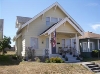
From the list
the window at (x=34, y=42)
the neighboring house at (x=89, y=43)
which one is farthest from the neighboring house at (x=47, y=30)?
the neighboring house at (x=89, y=43)

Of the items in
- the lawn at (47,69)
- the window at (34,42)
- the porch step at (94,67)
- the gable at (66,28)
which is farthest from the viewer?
the window at (34,42)

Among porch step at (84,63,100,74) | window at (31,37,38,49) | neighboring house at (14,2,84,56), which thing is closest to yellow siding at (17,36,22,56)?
neighboring house at (14,2,84,56)

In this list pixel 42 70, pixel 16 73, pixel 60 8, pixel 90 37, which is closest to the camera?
pixel 16 73

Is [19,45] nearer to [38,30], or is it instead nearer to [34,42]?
[34,42]

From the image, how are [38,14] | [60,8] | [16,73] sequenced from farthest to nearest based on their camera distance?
1. [60,8]
2. [38,14]
3. [16,73]

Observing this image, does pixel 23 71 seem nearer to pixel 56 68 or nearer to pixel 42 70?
pixel 42 70

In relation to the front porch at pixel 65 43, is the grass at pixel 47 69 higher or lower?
lower

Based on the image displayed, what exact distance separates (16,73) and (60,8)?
593 inches

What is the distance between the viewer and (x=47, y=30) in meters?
21.9

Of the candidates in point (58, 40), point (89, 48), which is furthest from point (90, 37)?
point (58, 40)

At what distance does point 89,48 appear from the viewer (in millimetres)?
29828

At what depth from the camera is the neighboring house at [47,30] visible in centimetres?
2188

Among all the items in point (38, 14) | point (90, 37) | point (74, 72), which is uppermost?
point (38, 14)

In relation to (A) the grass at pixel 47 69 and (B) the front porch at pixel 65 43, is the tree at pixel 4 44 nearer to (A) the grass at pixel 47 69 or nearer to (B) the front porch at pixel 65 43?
(B) the front porch at pixel 65 43
